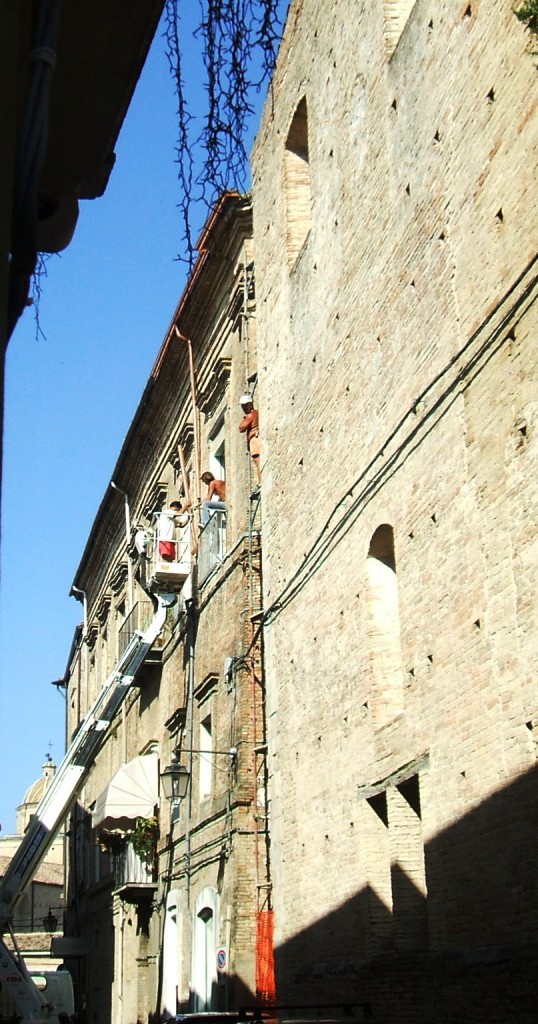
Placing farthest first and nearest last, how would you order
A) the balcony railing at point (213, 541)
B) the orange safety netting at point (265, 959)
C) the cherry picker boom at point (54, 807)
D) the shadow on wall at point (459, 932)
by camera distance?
the cherry picker boom at point (54, 807) → the balcony railing at point (213, 541) → the orange safety netting at point (265, 959) → the shadow on wall at point (459, 932)

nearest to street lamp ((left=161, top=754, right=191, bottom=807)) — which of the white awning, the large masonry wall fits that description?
the large masonry wall

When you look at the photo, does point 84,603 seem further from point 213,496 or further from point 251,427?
point 251,427

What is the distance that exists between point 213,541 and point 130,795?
5.01 m

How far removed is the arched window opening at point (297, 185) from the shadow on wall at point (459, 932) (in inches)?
295

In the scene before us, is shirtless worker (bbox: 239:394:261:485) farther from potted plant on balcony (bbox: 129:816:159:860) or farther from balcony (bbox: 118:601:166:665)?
potted plant on balcony (bbox: 129:816:159:860)

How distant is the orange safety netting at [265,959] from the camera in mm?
14445

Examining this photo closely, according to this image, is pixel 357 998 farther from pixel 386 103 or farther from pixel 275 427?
pixel 386 103

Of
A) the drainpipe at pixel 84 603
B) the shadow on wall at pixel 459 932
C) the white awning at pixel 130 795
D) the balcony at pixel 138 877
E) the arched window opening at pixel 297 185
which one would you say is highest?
the drainpipe at pixel 84 603

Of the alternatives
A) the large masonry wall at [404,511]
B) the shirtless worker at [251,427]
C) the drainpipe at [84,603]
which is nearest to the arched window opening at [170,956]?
the large masonry wall at [404,511]

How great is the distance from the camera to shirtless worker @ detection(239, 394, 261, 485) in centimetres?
1695

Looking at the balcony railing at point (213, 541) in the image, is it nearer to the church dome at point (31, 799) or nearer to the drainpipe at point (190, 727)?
the drainpipe at point (190, 727)

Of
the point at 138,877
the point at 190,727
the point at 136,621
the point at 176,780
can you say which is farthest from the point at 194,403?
the point at 138,877

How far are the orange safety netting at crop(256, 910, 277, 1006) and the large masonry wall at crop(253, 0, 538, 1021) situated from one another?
99 cm

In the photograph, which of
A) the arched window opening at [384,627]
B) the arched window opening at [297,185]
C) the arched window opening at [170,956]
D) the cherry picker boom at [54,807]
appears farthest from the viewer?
Result: the arched window opening at [170,956]
